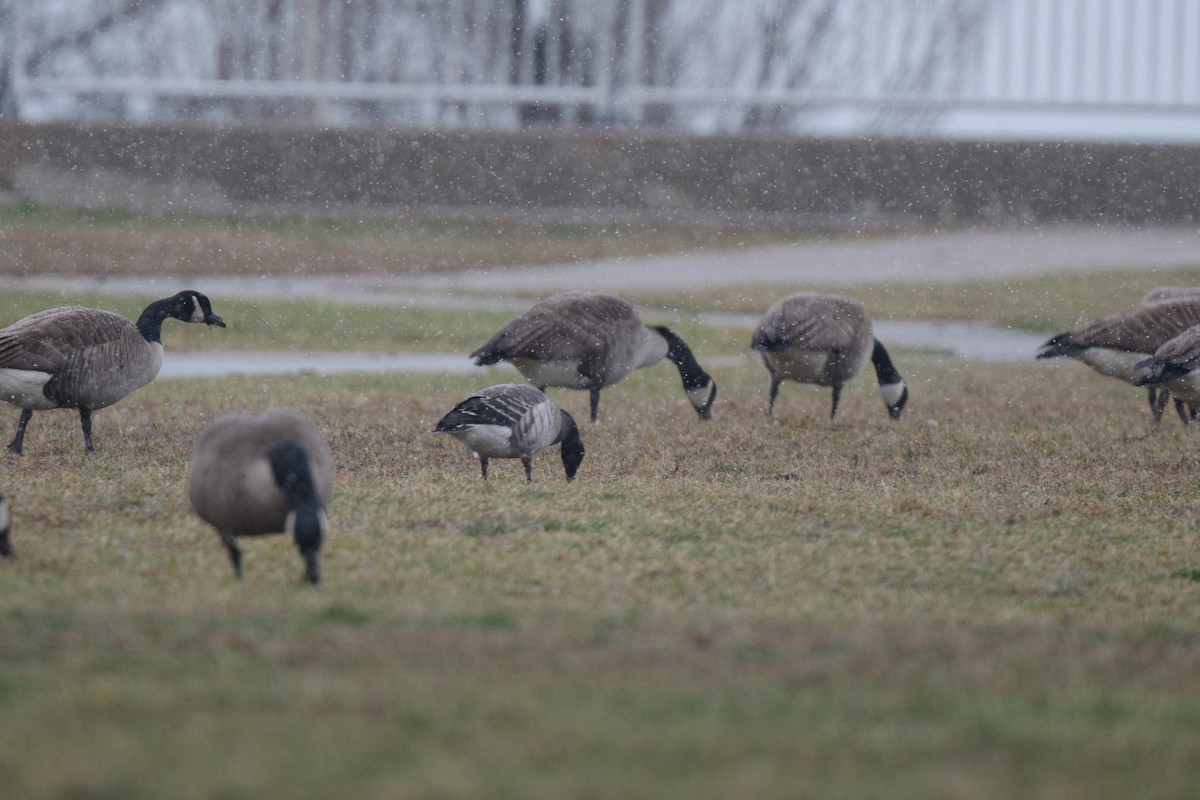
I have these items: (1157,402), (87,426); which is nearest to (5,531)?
(87,426)

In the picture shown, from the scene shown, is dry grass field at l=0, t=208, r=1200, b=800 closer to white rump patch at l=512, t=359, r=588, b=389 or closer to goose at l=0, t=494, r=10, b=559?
goose at l=0, t=494, r=10, b=559

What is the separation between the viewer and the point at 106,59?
27172 millimetres

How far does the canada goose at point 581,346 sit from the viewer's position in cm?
1114

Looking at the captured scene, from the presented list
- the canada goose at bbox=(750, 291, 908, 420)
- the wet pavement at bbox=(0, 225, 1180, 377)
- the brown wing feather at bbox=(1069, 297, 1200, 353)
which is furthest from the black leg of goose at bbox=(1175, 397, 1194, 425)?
the wet pavement at bbox=(0, 225, 1180, 377)

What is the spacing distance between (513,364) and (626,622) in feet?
18.9

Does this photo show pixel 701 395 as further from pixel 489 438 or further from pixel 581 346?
pixel 489 438

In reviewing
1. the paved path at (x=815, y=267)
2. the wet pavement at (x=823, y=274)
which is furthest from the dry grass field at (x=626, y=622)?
the paved path at (x=815, y=267)

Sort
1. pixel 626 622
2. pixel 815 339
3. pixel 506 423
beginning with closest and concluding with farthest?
pixel 626 622 < pixel 506 423 < pixel 815 339

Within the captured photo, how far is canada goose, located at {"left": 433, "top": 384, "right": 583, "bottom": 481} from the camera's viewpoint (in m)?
8.90

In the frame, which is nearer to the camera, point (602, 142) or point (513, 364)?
point (513, 364)

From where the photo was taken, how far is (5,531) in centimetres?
669

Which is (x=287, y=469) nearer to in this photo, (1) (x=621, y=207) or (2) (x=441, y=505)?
(2) (x=441, y=505)

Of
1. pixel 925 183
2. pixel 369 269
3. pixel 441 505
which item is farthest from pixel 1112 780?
pixel 925 183

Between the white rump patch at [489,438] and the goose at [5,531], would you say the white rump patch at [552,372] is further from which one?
the goose at [5,531]
